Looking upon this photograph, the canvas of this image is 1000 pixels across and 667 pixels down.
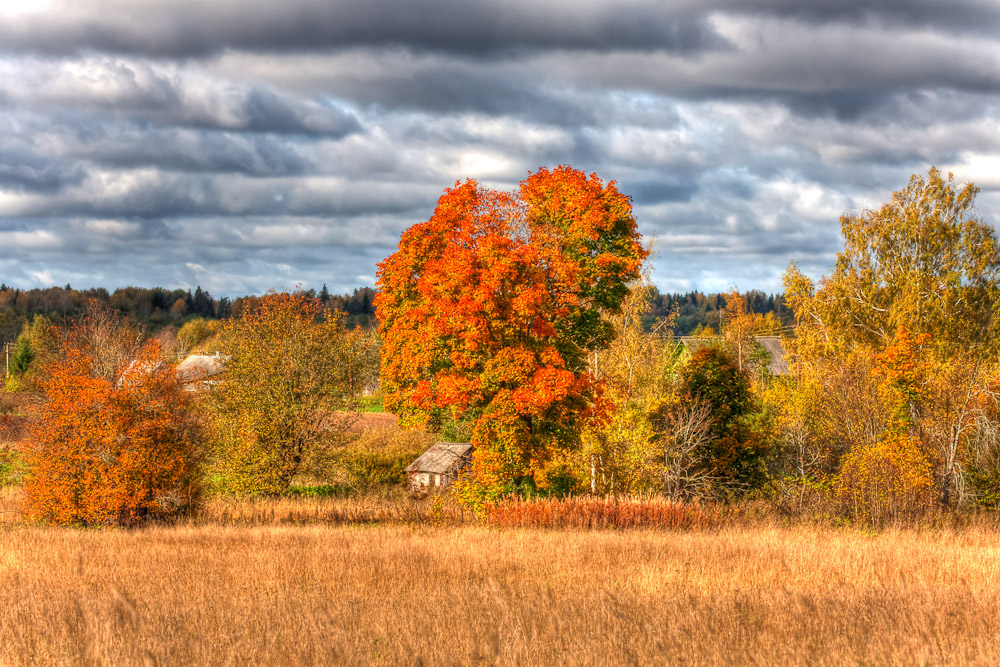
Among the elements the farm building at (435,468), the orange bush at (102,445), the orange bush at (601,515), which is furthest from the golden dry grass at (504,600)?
the farm building at (435,468)

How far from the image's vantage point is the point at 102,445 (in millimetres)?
23594

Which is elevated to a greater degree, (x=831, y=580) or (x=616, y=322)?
(x=616, y=322)

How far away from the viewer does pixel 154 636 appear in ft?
32.5

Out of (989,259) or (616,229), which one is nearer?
(616,229)

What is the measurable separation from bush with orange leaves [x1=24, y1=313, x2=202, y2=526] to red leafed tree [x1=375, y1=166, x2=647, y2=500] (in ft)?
24.8

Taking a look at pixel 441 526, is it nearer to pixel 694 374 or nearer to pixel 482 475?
pixel 482 475

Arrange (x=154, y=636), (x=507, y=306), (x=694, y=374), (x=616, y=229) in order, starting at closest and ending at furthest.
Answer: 1. (x=154, y=636)
2. (x=507, y=306)
3. (x=616, y=229)
4. (x=694, y=374)

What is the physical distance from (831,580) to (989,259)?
38309mm

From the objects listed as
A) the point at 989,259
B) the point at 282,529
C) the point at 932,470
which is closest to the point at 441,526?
the point at 282,529

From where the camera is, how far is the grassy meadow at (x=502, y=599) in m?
9.30

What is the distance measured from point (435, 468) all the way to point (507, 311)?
2119 cm

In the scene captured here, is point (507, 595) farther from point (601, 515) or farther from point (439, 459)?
point (439, 459)

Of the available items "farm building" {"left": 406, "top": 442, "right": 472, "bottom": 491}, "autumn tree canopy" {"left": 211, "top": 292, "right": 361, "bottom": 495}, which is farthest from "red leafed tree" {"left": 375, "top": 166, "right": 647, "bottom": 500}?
"farm building" {"left": 406, "top": 442, "right": 472, "bottom": 491}

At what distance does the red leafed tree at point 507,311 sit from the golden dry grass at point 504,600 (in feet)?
25.9
